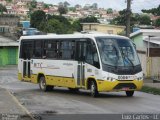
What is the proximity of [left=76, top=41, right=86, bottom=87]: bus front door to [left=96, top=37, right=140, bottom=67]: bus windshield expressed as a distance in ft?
Result: 3.62

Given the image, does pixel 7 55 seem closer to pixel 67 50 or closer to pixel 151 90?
pixel 151 90

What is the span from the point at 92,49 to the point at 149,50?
20663mm

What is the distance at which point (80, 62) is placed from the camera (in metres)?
23.4

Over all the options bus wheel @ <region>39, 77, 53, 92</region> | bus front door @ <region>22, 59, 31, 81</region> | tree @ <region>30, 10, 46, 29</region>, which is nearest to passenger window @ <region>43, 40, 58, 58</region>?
bus wheel @ <region>39, 77, 53, 92</region>

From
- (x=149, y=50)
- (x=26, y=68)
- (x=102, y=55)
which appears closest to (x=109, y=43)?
(x=102, y=55)

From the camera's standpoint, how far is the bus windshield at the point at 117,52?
72.0 feet

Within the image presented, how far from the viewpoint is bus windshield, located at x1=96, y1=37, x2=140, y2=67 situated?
22.0 m

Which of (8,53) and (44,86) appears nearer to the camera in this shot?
(44,86)

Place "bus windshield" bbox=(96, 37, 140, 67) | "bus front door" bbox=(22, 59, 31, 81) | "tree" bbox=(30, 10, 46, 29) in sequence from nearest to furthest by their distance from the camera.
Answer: "bus windshield" bbox=(96, 37, 140, 67) → "bus front door" bbox=(22, 59, 31, 81) → "tree" bbox=(30, 10, 46, 29)

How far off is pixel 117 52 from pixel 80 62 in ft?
6.56

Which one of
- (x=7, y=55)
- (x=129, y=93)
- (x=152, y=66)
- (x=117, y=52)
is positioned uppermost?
(x=117, y=52)

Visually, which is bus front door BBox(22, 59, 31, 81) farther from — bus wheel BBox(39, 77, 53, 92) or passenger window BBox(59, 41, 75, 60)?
passenger window BBox(59, 41, 75, 60)

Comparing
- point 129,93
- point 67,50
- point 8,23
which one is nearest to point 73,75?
point 67,50

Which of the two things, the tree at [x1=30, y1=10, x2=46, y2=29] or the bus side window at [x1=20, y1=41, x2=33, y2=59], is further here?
the tree at [x1=30, y1=10, x2=46, y2=29]
